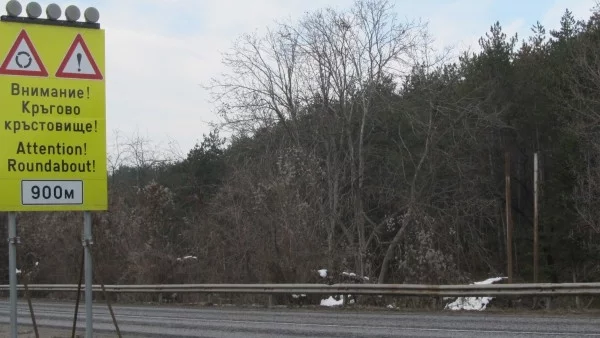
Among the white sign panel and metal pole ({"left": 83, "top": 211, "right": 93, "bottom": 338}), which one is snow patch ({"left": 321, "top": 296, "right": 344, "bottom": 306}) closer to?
metal pole ({"left": 83, "top": 211, "right": 93, "bottom": 338})

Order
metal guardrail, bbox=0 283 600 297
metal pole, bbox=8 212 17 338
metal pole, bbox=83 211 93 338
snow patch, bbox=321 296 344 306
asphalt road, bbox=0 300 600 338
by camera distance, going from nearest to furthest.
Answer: metal pole, bbox=83 211 93 338 < metal pole, bbox=8 212 17 338 < asphalt road, bbox=0 300 600 338 < metal guardrail, bbox=0 283 600 297 < snow patch, bbox=321 296 344 306

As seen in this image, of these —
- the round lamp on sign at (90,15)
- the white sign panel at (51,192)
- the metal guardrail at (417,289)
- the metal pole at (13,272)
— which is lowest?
the metal guardrail at (417,289)

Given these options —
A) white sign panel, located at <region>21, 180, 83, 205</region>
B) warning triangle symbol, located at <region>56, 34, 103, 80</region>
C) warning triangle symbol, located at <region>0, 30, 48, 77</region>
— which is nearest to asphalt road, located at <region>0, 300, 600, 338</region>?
white sign panel, located at <region>21, 180, 83, 205</region>

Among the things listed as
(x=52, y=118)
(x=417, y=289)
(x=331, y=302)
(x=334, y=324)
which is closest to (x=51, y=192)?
(x=52, y=118)

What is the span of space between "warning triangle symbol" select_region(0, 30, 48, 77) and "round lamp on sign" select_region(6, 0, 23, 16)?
217mm

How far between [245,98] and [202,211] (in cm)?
512

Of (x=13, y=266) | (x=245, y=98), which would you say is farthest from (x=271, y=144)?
(x=13, y=266)

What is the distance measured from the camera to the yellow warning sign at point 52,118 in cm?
791

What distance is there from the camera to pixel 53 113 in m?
8.09

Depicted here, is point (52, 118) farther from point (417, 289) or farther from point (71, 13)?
point (417, 289)

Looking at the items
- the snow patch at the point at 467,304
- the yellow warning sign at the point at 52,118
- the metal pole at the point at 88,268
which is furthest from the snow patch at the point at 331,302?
the yellow warning sign at the point at 52,118

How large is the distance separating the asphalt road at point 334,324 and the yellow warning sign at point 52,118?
5920mm

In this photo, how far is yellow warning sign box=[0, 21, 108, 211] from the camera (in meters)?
7.91

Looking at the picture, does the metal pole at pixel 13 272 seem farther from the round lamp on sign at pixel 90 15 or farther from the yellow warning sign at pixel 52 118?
the round lamp on sign at pixel 90 15
